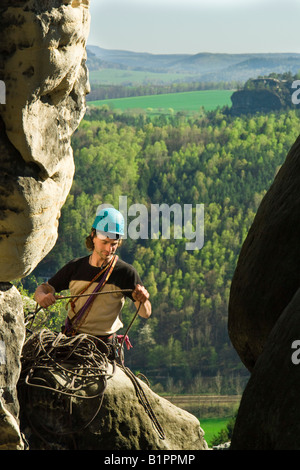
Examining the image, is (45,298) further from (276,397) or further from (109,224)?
(276,397)

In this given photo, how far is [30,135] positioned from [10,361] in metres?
1.63

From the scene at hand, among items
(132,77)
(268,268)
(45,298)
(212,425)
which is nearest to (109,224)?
(45,298)

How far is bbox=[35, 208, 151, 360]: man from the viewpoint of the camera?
5.81 meters

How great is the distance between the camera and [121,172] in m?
91.2

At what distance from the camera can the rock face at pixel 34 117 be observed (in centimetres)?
493

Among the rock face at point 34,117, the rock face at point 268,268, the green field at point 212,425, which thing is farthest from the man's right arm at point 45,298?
the green field at point 212,425

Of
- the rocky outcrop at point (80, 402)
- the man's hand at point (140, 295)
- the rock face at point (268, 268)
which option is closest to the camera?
the rock face at point (268, 268)

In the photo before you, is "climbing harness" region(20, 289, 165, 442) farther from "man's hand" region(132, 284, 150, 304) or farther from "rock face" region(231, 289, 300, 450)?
"rock face" region(231, 289, 300, 450)

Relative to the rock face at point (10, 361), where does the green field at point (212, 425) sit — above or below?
below

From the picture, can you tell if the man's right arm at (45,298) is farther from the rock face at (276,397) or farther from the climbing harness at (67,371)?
the rock face at (276,397)

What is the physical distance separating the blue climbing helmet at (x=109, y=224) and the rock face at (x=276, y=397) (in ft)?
6.70

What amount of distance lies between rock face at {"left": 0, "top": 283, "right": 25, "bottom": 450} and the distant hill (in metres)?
145

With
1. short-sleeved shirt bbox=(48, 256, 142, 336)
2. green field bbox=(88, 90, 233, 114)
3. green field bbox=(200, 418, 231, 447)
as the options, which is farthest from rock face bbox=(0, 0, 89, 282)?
green field bbox=(88, 90, 233, 114)

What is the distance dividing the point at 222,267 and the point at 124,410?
70.7 m
